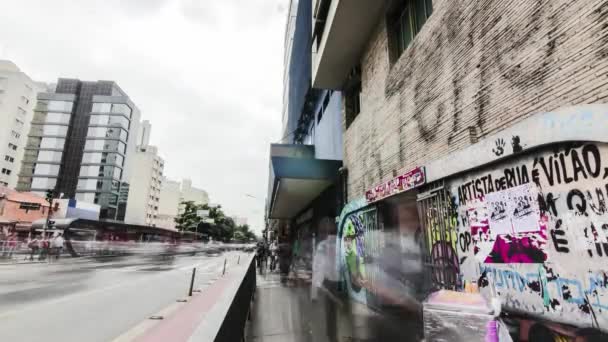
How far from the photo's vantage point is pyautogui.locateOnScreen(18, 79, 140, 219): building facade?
71562mm

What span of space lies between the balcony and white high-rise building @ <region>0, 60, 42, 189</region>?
77.4 meters

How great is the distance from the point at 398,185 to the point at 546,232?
367 centimetres

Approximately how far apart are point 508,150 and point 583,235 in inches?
53.5

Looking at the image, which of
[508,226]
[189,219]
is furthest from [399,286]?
[189,219]

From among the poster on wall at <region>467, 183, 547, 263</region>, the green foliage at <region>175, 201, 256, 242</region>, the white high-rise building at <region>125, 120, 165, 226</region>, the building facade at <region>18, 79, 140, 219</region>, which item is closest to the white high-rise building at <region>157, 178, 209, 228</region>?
the white high-rise building at <region>125, 120, 165, 226</region>

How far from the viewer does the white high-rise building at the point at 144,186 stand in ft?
255

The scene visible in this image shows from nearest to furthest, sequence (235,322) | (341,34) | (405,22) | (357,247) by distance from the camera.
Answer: (235,322), (405,22), (357,247), (341,34)

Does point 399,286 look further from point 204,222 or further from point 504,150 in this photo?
point 204,222

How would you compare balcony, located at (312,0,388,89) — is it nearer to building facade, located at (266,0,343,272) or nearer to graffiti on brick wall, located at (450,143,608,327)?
building facade, located at (266,0,343,272)

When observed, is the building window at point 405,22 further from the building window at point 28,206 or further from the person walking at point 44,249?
the building window at point 28,206

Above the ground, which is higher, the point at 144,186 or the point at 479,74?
the point at 144,186

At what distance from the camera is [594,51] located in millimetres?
3191

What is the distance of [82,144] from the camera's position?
75.9m

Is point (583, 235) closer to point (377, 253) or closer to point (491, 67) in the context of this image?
point (491, 67)
